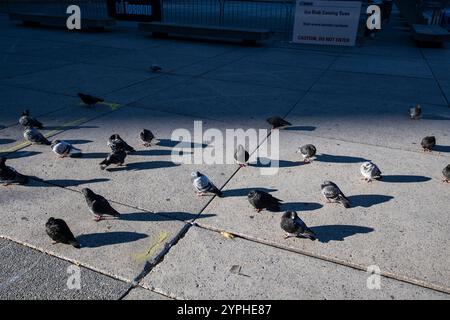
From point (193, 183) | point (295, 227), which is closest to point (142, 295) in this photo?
point (295, 227)

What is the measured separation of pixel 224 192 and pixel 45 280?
2.42m

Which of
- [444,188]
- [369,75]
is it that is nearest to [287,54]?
[369,75]

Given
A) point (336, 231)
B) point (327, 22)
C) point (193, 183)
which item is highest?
point (327, 22)

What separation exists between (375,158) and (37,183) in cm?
520

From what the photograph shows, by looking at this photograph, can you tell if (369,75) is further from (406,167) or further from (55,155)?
(55,155)

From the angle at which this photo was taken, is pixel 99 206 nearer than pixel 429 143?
Yes

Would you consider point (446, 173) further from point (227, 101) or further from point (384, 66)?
point (384, 66)

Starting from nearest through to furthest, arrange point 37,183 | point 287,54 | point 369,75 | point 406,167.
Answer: point 37,183
point 406,167
point 369,75
point 287,54

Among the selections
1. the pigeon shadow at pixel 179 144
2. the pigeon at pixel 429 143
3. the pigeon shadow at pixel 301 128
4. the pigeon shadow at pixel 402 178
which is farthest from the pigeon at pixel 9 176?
the pigeon at pixel 429 143

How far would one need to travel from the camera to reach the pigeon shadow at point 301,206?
4703 millimetres

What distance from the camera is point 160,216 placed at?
4453mm

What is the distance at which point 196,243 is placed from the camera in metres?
4.00

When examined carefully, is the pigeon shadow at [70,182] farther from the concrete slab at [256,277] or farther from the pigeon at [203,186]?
the concrete slab at [256,277]

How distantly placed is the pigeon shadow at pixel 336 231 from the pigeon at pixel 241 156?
1.73m
